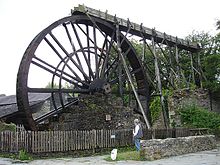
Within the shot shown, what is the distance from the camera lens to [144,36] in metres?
19.7

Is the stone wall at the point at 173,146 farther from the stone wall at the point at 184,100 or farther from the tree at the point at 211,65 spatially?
the tree at the point at 211,65

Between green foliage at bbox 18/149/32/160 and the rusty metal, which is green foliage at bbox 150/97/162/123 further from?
green foliage at bbox 18/149/32/160

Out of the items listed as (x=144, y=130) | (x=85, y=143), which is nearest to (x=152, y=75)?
(x=144, y=130)

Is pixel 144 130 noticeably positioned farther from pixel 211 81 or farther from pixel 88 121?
pixel 211 81

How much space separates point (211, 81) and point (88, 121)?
11.1m

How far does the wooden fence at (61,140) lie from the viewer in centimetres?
1148

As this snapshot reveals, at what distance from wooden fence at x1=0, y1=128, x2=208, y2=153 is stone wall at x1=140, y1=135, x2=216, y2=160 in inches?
97.5

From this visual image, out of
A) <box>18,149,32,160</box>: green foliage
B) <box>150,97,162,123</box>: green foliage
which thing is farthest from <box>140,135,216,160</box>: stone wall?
<box>150,97,162,123</box>: green foliage

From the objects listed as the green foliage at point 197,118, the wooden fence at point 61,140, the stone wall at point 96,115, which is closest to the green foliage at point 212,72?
the green foliage at point 197,118

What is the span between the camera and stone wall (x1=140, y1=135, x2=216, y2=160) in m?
10.4

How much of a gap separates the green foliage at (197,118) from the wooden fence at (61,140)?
16.1 ft

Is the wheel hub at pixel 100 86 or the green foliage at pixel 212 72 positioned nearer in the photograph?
the wheel hub at pixel 100 86

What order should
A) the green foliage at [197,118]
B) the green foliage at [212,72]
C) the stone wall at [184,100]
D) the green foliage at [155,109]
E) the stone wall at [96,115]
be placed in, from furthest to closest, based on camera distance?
the green foliage at [155,109] → the green foliage at [212,72] → the stone wall at [184,100] → the green foliage at [197,118] → the stone wall at [96,115]

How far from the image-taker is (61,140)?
12.2 meters
